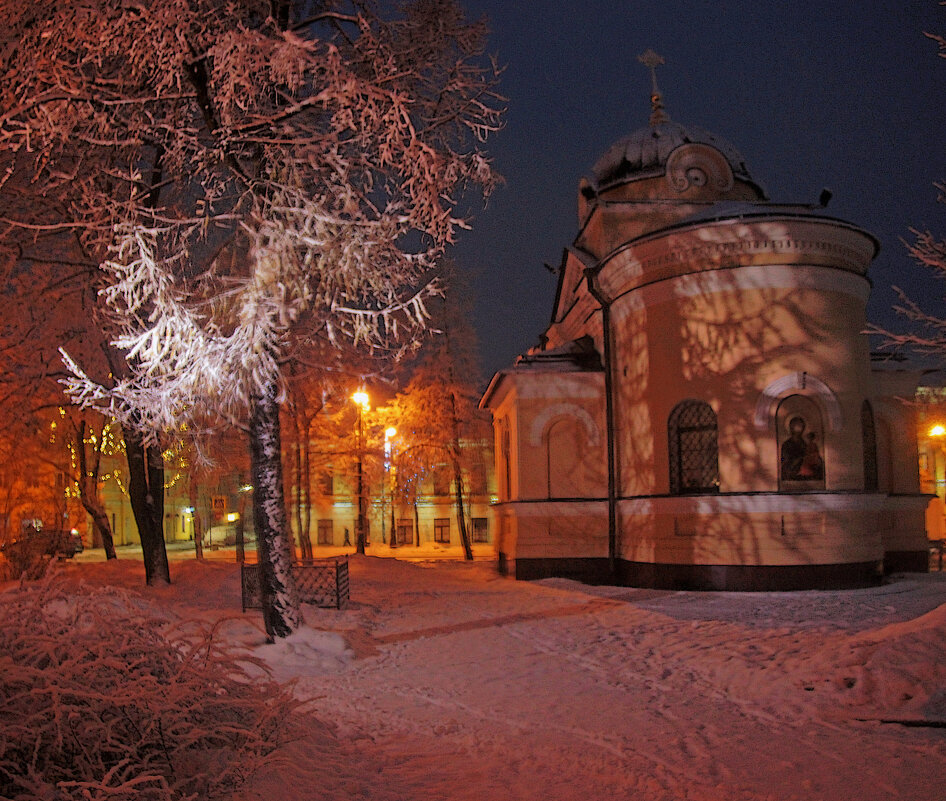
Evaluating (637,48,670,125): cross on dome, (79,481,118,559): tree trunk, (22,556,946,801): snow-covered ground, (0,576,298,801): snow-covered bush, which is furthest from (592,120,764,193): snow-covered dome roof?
(0,576,298,801): snow-covered bush

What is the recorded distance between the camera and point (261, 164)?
31.3ft

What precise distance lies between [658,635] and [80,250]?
37.9 feet

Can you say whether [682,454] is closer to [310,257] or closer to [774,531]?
[774,531]

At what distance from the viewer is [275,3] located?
921 centimetres

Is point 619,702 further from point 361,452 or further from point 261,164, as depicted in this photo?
point 361,452

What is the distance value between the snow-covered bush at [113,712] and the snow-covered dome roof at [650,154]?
64.6 ft

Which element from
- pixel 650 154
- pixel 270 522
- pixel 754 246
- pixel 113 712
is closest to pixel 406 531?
pixel 650 154

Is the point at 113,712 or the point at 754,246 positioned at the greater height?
the point at 754,246

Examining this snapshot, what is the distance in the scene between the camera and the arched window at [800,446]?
15977 millimetres

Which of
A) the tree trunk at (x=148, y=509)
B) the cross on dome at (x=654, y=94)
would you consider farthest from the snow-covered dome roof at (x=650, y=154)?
the tree trunk at (x=148, y=509)

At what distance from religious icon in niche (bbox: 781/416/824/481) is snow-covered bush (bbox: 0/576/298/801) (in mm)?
13426

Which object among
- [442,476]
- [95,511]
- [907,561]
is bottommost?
[907,561]

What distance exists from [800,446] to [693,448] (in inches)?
81.9

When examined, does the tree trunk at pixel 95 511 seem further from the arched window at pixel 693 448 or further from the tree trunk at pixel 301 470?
the arched window at pixel 693 448
